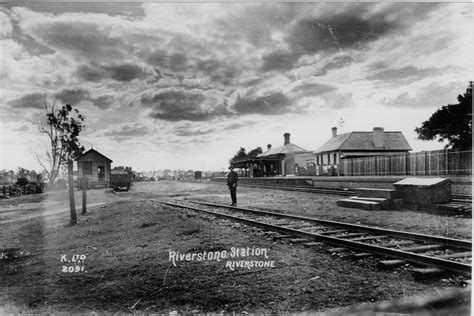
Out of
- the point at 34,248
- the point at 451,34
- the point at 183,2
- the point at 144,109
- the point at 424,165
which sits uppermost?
the point at 183,2

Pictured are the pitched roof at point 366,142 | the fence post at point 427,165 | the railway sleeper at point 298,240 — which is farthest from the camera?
the pitched roof at point 366,142

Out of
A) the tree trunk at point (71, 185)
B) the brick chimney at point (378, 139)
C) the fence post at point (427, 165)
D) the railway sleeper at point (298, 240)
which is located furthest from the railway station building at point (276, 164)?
the railway sleeper at point (298, 240)

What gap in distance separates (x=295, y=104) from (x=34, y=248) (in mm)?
6047

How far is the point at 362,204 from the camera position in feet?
36.2

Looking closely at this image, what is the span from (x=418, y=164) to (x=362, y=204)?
1124 cm

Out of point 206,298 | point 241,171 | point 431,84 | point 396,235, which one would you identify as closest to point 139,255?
point 206,298

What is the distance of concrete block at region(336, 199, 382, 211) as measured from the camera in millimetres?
10562

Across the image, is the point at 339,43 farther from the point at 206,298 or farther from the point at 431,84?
the point at 206,298

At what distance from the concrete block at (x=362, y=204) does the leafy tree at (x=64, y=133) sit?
8.68 meters

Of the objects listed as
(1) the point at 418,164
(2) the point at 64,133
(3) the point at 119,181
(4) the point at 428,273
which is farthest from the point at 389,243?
(3) the point at 119,181

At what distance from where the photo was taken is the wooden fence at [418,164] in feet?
53.3

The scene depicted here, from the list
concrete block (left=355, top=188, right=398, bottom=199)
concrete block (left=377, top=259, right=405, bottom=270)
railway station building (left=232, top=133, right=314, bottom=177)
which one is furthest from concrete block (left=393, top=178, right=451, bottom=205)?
railway station building (left=232, top=133, right=314, bottom=177)

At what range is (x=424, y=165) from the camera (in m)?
19.3

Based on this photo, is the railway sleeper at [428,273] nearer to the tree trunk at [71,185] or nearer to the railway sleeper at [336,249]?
the railway sleeper at [336,249]
